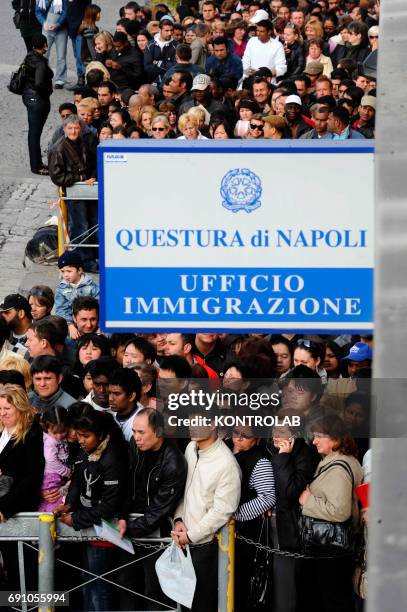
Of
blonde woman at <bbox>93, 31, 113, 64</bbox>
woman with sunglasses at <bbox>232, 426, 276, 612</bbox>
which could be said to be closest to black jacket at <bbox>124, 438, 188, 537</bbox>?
woman with sunglasses at <bbox>232, 426, 276, 612</bbox>

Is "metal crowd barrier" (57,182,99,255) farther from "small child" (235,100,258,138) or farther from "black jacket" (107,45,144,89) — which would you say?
"black jacket" (107,45,144,89)

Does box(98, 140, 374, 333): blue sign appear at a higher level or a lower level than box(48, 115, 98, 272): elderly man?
lower

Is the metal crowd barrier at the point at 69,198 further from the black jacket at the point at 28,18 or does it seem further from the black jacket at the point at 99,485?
the black jacket at the point at 28,18

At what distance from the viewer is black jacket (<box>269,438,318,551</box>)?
6.61m

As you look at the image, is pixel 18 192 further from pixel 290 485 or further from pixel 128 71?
pixel 290 485

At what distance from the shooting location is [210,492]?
6582 millimetres

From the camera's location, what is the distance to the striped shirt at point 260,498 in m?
6.67

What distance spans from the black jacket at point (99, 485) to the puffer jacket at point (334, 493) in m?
1.06

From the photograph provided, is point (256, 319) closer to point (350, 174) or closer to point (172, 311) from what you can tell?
point (172, 311)

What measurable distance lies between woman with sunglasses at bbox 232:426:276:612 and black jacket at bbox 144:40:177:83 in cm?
1148

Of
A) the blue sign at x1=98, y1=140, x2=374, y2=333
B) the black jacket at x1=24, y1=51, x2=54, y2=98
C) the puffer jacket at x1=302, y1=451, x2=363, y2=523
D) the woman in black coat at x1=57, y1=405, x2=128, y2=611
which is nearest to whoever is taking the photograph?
the blue sign at x1=98, y1=140, x2=374, y2=333

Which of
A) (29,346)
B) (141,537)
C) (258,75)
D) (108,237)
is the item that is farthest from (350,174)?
(258,75)

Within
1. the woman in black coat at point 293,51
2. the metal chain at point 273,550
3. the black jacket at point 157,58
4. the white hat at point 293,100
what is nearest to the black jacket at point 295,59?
the woman in black coat at point 293,51

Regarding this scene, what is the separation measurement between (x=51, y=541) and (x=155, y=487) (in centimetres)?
65
